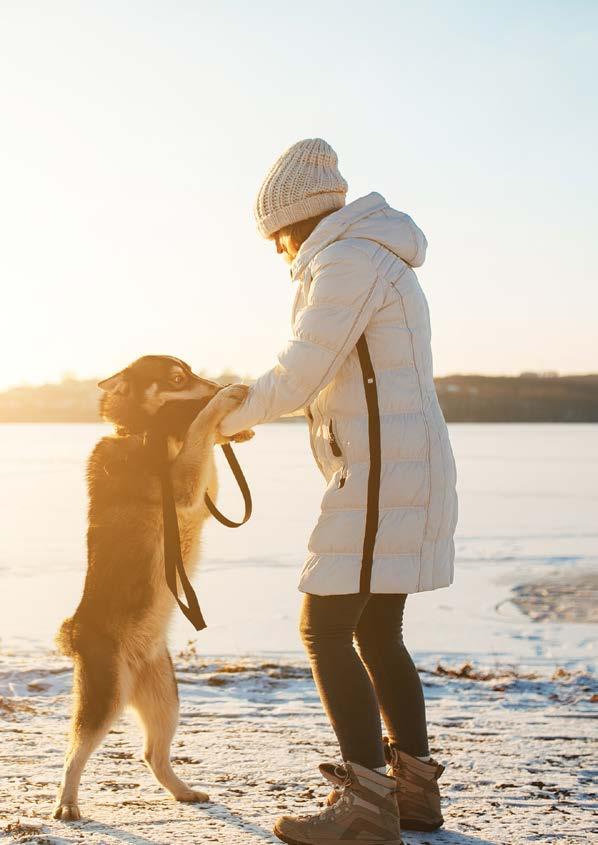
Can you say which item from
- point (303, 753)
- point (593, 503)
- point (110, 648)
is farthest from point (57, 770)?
point (593, 503)

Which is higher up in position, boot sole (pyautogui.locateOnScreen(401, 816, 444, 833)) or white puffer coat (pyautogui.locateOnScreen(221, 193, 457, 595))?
white puffer coat (pyautogui.locateOnScreen(221, 193, 457, 595))

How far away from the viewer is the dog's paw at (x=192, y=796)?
4000 millimetres

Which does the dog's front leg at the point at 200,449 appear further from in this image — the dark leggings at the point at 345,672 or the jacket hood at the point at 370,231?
the dark leggings at the point at 345,672

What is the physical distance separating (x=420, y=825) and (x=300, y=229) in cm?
237

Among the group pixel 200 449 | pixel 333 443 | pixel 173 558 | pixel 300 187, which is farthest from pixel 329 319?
pixel 173 558

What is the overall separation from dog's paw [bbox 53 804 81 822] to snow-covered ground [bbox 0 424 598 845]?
0.18 ft

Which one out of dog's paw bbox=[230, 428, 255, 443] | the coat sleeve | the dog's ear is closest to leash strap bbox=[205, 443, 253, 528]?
dog's paw bbox=[230, 428, 255, 443]

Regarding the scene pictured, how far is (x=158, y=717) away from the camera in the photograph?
4070 mm

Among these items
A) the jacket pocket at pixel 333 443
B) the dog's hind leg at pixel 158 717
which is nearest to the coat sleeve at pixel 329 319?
the jacket pocket at pixel 333 443

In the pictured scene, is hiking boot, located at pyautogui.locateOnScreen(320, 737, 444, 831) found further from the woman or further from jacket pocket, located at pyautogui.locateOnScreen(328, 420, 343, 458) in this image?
jacket pocket, located at pyautogui.locateOnScreen(328, 420, 343, 458)

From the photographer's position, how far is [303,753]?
15.4 ft

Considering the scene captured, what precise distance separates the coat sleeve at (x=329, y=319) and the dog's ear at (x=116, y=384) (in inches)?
46.8

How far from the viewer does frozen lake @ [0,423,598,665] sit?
8.56 meters

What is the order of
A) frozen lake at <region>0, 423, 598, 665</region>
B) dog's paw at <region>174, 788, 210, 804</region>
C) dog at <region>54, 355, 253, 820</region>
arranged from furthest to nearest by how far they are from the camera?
frozen lake at <region>0, 423, 598, 665</region> < dog's paw at <region>174, 788, 210, 804</region> < dog at <region>54, 355, 253, 820</region>
